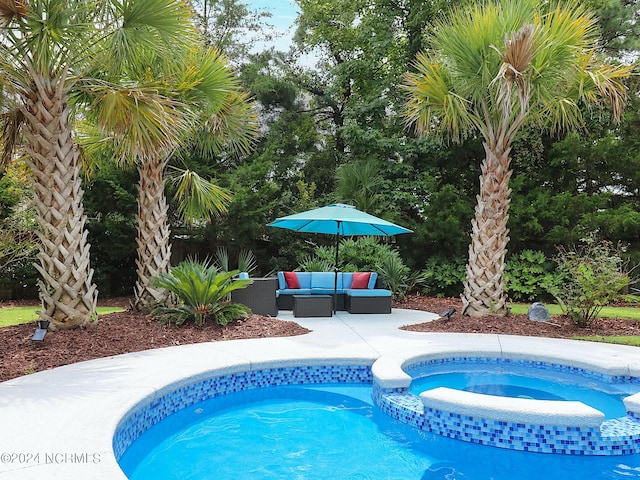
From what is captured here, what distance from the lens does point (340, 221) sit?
9938 millimetres

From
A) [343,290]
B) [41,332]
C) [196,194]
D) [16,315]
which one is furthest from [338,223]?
[16,315]

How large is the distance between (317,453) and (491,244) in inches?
240

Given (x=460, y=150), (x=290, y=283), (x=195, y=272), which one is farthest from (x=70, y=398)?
(x=460, y=150)

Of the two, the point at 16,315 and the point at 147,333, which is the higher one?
the point at 147,333

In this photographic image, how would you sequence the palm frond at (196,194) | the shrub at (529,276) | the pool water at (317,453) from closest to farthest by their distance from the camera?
the pool water at (317,453) → the palm frond at (196,194) → the shrub at (529,276)

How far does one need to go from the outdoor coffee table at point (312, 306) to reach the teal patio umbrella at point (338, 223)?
0.59 metres

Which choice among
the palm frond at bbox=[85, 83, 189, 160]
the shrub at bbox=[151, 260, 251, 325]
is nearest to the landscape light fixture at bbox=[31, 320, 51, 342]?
the shrub at bbox=[151, 260, 251, 325]

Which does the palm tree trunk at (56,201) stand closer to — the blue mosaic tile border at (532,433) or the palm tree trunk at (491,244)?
the blue mosaic tile border at (532,433)

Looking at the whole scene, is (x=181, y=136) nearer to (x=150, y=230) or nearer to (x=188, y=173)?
(x=188, y=173)

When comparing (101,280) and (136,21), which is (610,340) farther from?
(101,280)

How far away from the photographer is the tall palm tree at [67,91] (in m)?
6.14

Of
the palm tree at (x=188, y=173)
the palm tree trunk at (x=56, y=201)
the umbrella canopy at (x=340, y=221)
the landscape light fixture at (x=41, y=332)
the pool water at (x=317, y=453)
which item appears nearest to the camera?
the pool water at (x=317, y=453)

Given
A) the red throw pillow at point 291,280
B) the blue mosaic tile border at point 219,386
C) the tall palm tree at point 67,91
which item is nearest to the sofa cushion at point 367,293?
the red throw pillow at point 291,280

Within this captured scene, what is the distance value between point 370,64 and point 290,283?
9.78m
